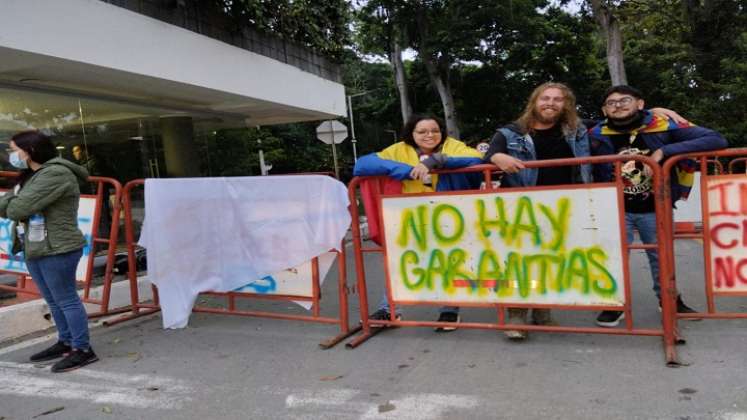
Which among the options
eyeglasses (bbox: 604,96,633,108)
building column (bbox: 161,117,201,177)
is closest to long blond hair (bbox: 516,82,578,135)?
eyeglasses (bbox: 604,96,633,108)

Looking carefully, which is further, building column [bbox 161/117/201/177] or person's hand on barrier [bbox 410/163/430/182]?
building column [bbox 161/117/201/177]

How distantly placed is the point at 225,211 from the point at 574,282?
2818mm

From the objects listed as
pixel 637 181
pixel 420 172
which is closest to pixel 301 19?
pixel 420 172

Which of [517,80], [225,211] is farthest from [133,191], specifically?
[517,80]

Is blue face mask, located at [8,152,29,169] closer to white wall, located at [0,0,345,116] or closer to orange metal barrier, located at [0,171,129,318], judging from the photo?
orange metal barrier, located at [0,171,129,318]

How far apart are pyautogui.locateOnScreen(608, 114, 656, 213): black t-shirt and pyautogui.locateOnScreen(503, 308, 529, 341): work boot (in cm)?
111

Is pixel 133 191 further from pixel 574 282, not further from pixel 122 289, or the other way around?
pixel 574 282

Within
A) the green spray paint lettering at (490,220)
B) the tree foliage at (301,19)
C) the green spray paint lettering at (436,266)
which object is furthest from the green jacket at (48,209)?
the tree foliage at (301,19)

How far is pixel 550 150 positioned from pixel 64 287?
11.8ft

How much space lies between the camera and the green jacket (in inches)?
155

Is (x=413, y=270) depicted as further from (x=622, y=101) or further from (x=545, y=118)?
(x=622, y=101)

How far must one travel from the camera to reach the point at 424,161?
411 cm

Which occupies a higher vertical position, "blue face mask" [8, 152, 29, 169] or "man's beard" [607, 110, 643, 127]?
"blue face mask" [8, 152, 29, 169]

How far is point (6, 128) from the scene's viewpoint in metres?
7.20
